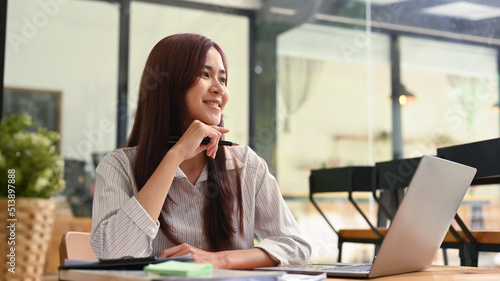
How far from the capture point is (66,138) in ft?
14.9

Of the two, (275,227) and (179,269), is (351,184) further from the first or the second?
Result: (179,269)

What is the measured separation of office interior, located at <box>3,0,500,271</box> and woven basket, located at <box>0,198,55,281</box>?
3814 millimetres

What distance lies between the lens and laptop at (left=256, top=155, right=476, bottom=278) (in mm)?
961

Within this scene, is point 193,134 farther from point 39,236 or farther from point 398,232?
point 398,232

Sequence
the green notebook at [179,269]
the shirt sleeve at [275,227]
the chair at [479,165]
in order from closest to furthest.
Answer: the green notebook at [179,269], the shirt sleeve at [275,227], the chair at [479,165]

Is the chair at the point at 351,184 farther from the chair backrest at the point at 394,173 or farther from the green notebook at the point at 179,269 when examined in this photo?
the green notebook at the point at 179,269

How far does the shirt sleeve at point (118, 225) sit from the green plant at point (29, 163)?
277 mm

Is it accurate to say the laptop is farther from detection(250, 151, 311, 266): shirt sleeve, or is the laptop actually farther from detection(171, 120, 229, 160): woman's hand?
detection(171, 120, 229, 160): woman's hand

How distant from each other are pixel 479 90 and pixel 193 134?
4931 millimetres

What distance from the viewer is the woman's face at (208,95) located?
5.18ft

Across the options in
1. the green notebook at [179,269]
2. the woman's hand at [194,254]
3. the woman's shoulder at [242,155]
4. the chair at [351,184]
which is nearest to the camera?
the green notebook at [179,269]

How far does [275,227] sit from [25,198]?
0.68 m

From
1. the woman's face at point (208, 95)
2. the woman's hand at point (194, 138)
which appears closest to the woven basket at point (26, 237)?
the woman's hand at point (194, 138)

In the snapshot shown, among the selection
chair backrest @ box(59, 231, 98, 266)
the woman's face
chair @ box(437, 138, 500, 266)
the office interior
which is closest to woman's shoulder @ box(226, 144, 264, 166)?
the woman's face
